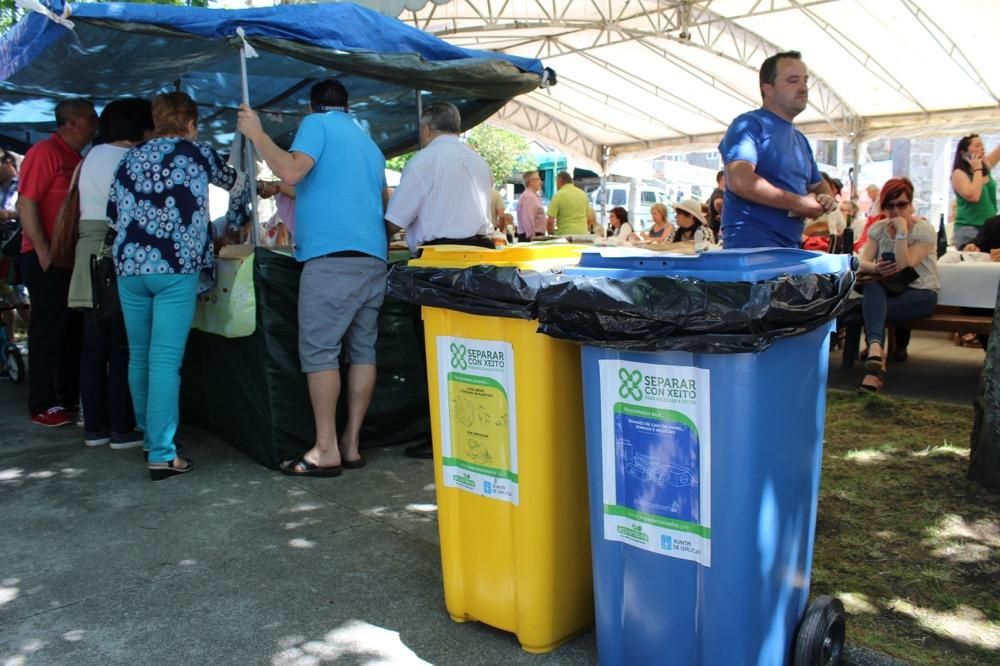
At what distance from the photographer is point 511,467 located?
99.3 inches

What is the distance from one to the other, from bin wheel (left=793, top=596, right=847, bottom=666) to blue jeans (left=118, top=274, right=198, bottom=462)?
10.5ft

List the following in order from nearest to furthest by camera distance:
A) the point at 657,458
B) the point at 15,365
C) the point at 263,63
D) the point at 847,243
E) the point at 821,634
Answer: the point at 657,458
the point at 821,634
the point at 263,63
the point at 15,365
the point at 847,243

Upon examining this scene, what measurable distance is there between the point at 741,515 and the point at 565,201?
34.8 feet

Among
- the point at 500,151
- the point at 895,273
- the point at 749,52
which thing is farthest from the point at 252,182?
the point at 500,151

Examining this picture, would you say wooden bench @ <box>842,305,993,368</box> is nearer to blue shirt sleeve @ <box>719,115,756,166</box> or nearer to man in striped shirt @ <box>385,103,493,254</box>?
blue shirt sleeve @ <box>719,115,756,166</box>

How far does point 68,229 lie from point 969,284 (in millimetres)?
6134

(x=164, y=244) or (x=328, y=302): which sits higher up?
(x=164, y=244)

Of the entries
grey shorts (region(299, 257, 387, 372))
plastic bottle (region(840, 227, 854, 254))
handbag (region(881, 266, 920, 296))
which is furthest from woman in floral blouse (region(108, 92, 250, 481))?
plastic bottle (region(840, 227, 854, 254))

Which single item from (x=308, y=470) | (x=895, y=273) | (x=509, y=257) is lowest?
(x=308, y=470)

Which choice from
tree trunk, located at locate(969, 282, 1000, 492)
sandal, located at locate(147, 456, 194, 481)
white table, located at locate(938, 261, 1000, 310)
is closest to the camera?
tree trunk, located at locate(969, 282, 1000, 492)

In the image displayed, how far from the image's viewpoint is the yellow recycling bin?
2463 millimetres

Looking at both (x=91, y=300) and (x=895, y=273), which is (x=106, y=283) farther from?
(x=895, y=273)

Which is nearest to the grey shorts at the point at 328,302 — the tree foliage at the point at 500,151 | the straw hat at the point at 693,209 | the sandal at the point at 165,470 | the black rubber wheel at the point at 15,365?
the sandal at the point at 165,470

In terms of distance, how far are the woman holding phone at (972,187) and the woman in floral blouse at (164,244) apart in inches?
245
